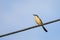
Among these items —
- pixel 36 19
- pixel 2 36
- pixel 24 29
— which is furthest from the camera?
pixel 36 19

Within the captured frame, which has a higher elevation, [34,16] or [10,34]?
[10,34]

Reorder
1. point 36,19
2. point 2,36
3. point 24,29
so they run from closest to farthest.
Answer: point 2,36 < point 24,29 < point 36,19

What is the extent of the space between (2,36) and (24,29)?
2.48ft

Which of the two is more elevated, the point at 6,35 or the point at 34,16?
the point at 6,35

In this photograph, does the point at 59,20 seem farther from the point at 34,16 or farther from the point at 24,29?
the point at 34,16

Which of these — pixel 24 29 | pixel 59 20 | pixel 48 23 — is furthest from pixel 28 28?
pixel 59 20

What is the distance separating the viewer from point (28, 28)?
5.79 metres

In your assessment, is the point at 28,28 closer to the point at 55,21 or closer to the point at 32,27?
the point at 32,27

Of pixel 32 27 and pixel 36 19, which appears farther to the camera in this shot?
pixel 36 19

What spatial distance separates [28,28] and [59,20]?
1017 millimetres

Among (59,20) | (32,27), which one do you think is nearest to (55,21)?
(59,20)

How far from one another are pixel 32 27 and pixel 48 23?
0.54m

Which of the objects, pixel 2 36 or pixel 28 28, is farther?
pixel 28 28

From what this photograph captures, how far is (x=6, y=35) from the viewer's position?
5379 mm
